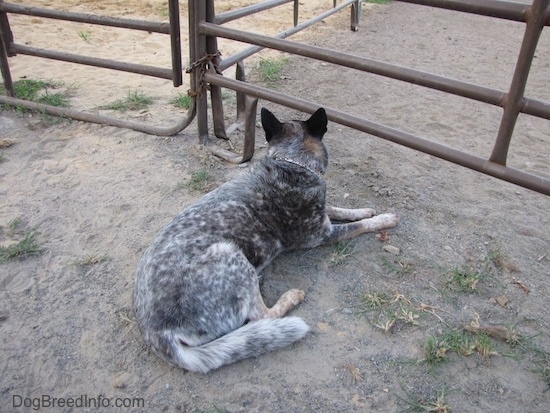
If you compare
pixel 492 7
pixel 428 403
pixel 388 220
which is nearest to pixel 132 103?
pixel 388 220

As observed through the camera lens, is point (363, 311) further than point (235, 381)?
Yes

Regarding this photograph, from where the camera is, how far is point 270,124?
337 cm

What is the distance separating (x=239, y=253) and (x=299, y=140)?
102cm

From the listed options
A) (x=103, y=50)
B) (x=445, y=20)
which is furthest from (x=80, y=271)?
(x=445, y=20)

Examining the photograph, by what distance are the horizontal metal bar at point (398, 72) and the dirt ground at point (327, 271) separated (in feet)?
3.33

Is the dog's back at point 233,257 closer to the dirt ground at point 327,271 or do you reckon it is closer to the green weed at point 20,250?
the dirt ground at point 327,271

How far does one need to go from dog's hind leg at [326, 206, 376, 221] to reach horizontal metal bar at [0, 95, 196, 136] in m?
1.75

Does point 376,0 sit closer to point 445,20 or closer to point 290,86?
point 445,20

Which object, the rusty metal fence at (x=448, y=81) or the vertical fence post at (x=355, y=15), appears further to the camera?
the vertical fence post at (x=355, y=15)

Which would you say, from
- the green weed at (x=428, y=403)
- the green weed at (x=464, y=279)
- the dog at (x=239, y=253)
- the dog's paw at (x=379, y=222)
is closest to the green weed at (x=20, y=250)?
the dog at (x=239, y=253)

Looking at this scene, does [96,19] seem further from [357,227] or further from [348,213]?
[357,227]

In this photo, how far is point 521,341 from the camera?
2.66 m

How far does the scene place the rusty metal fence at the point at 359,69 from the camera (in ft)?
9.05

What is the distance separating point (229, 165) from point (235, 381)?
2.26 metres
